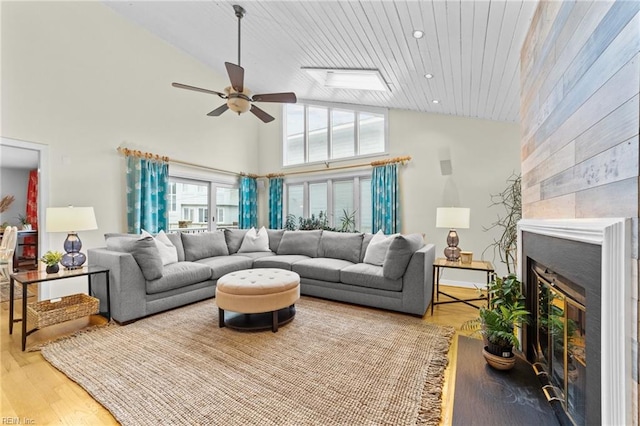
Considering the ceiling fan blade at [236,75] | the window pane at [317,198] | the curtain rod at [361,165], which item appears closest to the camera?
the ceiling fan blade at [236,75]

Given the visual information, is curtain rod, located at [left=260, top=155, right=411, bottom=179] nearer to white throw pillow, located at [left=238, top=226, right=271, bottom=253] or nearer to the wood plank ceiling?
the wood plank ceiling

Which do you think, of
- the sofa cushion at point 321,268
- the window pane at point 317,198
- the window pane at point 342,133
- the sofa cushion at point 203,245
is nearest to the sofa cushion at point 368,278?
the sofa cushion at point 321,268

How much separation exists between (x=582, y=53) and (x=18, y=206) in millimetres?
8280

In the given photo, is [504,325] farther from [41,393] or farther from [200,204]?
[200,204]

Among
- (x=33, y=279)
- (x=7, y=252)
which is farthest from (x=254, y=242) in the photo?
(x=7, y=252)

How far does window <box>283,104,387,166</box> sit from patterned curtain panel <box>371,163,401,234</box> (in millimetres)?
452

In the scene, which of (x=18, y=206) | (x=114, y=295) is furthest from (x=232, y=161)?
(x=18, y=206)

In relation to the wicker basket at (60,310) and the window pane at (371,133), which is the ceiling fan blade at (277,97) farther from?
the wicker basket at (60,310)

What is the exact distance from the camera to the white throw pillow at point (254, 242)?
453 centimetres

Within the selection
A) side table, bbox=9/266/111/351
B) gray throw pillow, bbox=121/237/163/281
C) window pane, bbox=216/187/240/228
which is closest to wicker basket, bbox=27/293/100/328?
side table, bbox=9/266/111/351

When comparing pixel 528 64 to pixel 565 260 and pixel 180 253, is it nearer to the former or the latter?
pixel 565 260

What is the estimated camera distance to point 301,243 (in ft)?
14.5

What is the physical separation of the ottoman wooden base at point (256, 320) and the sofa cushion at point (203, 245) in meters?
1.26

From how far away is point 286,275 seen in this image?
9.61 ft
